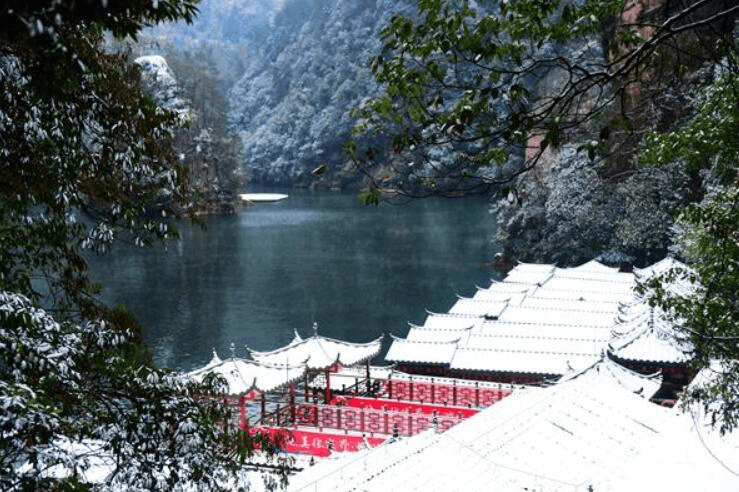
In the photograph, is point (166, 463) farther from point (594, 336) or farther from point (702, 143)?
point (594, 336)

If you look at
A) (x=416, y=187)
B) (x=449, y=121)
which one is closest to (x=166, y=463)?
(x=449, y=121)

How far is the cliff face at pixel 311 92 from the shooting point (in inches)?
3962

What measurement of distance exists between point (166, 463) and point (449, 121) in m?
3.50

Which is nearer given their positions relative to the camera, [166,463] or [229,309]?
[166,463]

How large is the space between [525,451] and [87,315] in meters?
8.34

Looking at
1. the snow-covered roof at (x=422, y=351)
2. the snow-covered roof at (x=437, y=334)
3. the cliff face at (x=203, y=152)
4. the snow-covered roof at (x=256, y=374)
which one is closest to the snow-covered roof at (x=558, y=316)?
the snow-covered roof at (x=437, y=334)

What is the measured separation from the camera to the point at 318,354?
887 inches

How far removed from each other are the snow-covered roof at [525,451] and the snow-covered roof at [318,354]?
7653mm

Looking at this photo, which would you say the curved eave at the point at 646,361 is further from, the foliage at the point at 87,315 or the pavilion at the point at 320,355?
the foliage at the point at 87,315

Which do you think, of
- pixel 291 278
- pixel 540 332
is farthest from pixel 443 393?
pixel 291 278

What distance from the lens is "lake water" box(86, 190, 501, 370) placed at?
3275 cm

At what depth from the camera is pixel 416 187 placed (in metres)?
78.8

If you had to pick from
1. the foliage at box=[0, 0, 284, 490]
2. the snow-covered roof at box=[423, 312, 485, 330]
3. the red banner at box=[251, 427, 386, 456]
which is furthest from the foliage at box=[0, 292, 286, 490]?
the snow-covered roof at box=[423, 312, 485, 330]

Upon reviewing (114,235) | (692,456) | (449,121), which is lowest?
(692,456)
